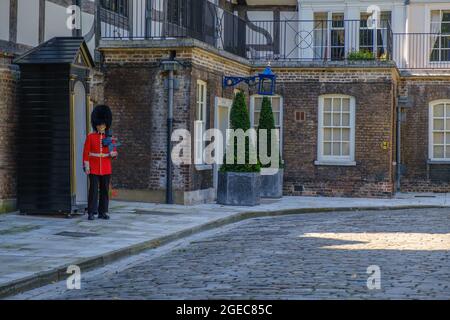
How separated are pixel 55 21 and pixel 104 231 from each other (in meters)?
5.16

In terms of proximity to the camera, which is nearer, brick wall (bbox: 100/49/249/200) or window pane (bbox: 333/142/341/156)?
brick wall (bbox: 100/49/249/200)

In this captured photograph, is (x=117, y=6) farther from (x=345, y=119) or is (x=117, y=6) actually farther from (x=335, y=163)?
(x=335, y=163)

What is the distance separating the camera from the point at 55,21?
1861 cm

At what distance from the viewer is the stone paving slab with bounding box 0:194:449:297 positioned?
1121 cm

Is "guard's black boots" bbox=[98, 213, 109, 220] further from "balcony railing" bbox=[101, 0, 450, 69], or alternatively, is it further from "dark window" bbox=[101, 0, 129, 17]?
"balcony railing" bbox=[101, 0, 450, 69]

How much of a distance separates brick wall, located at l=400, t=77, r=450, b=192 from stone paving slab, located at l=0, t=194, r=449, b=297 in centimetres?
524

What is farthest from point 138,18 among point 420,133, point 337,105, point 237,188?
point 420,133

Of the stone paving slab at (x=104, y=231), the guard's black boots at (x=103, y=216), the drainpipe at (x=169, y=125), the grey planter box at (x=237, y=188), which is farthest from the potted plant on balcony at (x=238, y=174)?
the guard's black boots at (x=103, y=216)

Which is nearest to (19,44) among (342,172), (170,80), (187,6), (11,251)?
(170,80)

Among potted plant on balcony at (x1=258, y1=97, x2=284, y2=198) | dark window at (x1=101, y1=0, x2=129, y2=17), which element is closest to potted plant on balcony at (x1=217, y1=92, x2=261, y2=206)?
potted plant on balcony at (x1=258, y1=97, x2=284, y2=198)

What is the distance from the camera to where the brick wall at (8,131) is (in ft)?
57.3

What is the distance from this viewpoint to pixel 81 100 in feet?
60.1

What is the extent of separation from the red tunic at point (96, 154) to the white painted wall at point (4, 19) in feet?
7.77
